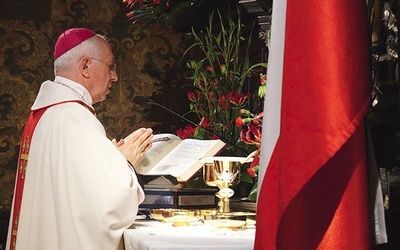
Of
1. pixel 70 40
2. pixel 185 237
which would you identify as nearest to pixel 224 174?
pixel 185 237

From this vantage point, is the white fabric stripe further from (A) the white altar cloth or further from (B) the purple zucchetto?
(B) the purple zucchetto

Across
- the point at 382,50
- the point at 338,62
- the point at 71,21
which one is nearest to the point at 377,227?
the point at 338,62

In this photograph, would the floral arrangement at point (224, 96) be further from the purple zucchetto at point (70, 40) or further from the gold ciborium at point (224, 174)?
the purple zucchetto at point (70, 40)

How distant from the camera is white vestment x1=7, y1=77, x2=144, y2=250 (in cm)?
273

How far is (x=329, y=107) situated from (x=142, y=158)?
2.15 meters

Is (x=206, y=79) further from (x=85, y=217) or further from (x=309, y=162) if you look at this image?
(x=309, y=162)

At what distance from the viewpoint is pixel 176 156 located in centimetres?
331

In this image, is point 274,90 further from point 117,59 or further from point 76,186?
point 117,59

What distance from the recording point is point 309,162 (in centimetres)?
134

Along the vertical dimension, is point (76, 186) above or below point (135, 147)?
below

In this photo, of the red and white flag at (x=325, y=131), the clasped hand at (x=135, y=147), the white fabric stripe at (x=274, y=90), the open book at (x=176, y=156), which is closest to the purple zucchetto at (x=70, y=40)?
the clasped hand at (x=135, y=147)

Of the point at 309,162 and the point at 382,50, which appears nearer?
the point at 309,162

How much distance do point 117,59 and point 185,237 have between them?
356cm

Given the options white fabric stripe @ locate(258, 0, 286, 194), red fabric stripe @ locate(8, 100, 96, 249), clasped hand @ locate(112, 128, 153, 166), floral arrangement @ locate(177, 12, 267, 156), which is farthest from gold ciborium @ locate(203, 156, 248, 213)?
white fabric stripe @ locate(258, 0, 286, 194)
